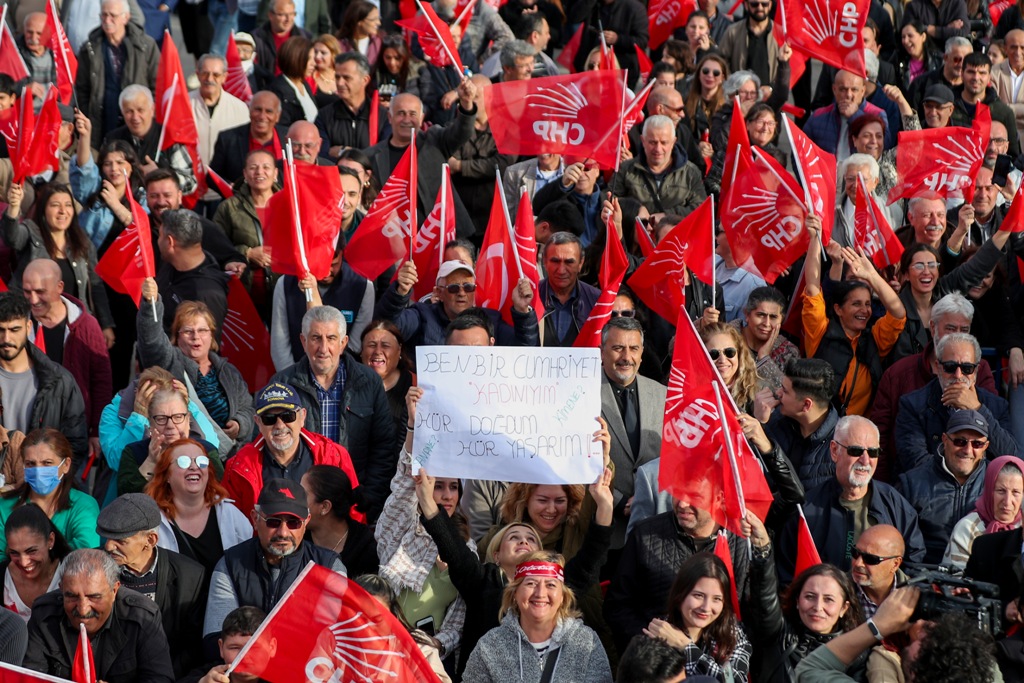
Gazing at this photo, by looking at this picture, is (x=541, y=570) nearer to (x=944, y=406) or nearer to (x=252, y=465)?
(x=252, y=465)

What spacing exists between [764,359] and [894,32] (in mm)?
6480

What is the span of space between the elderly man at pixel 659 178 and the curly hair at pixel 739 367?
2.39m

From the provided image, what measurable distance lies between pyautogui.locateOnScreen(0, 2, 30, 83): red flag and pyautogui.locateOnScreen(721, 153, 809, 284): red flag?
534cm

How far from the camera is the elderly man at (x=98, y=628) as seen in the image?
24.6 ft

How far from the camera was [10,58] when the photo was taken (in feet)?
41.9

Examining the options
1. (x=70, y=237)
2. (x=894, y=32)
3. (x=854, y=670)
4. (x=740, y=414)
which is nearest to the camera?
(x=854, y=670)

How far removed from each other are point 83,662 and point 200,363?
2661 millimetres

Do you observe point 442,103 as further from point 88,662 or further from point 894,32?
point 88,662

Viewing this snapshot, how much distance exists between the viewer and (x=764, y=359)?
989 cm

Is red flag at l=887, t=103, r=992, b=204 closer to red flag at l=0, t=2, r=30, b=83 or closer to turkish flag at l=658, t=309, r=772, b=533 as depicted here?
turkish flag at l=658, t=309, r=772, b=533

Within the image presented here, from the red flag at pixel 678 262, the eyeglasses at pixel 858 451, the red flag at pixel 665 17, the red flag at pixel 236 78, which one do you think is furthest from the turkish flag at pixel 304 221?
the red flag at pixel 665 17

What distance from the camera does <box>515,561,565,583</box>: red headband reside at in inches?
293

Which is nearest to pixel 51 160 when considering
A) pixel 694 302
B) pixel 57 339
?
pixel 57 339

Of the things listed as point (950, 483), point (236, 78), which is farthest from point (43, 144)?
point (950, 483)
